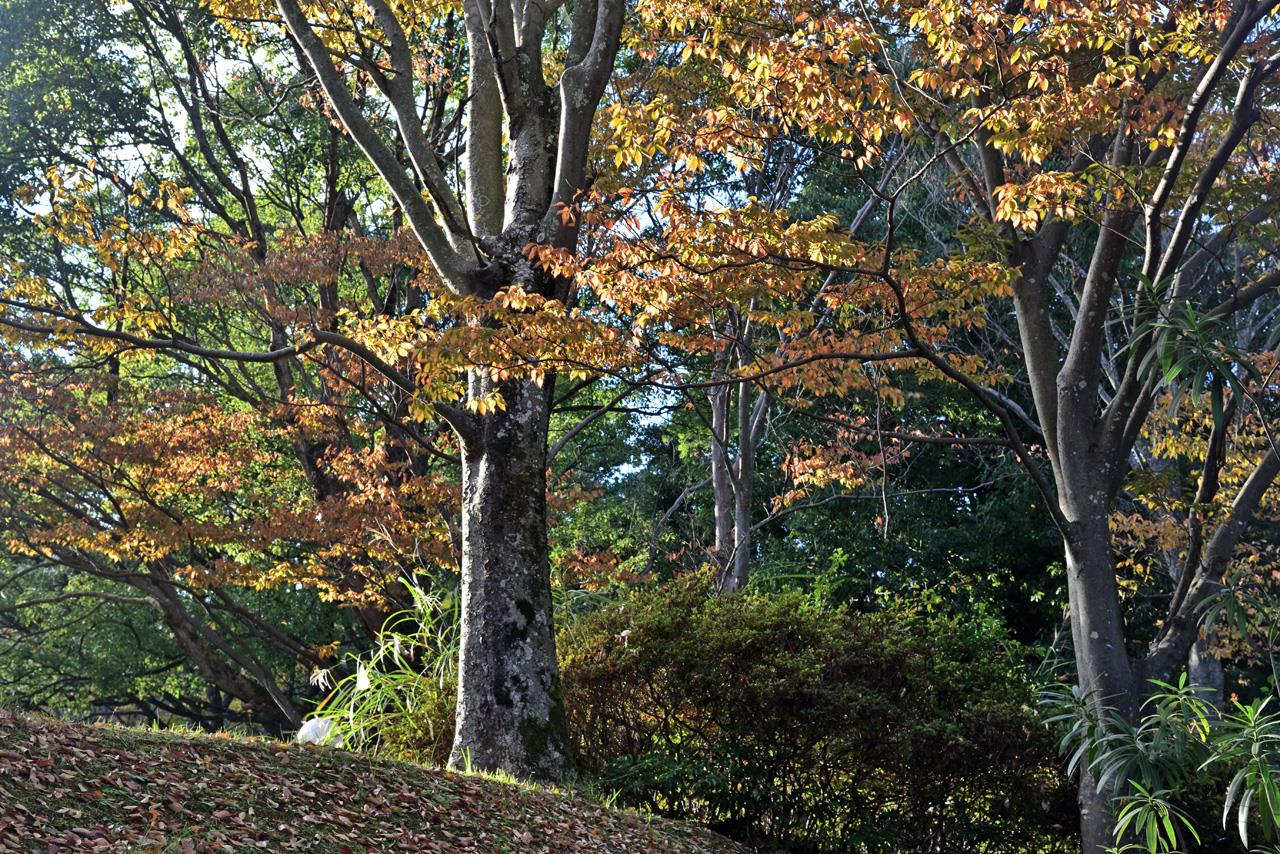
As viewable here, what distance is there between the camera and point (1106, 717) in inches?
260

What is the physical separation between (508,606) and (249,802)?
2.51 meters

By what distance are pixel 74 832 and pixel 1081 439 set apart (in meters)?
6.03

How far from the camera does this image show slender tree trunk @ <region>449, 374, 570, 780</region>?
6570 mm

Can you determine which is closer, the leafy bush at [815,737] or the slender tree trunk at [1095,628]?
the slender tree trunk at [1095,628]

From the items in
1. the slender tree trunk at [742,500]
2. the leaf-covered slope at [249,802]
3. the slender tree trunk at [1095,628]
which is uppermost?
the slender tree trunk at [742,500]

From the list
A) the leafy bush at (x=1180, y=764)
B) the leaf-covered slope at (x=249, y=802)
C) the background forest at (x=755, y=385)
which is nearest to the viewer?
the leaf-covered slope at (x=249, y=802)

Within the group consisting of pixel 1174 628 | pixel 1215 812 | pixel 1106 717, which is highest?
pixel 1174 628

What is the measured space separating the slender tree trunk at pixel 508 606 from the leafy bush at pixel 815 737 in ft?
2.52

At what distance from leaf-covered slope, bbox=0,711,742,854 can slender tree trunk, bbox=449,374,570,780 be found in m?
0.60

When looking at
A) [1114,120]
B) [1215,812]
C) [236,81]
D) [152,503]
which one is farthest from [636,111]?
[236,81]

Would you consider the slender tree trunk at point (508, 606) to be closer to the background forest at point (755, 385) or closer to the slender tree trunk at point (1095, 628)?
the background forest at point (755, 385)

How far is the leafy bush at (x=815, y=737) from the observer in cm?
703

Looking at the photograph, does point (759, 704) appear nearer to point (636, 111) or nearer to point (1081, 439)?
point (1081, 439)

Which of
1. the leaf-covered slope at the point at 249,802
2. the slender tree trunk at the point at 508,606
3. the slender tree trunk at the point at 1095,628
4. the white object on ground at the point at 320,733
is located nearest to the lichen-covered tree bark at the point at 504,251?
the slender tree trunk at the point at 508,606
